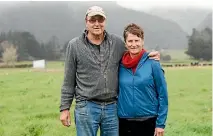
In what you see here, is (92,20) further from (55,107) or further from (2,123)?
(55,107)

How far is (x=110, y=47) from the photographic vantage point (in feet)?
16.6

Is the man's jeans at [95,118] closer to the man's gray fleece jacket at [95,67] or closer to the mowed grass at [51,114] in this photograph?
the man's gray fleece jacket at [95,67]

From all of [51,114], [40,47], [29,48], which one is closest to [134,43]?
[51,114]

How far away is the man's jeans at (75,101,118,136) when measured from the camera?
5055 millimetres

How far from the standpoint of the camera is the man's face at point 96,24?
4.98 m

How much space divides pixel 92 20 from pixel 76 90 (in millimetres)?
897

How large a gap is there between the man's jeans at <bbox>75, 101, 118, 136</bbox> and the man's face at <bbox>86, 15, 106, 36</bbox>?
859mm

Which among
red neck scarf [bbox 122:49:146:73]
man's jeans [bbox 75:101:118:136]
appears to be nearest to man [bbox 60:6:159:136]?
man's jeans [bbox 75:101:118:136]

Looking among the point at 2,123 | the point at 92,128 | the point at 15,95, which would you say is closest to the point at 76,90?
the point at 92,128

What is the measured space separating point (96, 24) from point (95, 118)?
1133 millimetres

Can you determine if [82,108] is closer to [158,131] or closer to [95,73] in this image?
[95,73]

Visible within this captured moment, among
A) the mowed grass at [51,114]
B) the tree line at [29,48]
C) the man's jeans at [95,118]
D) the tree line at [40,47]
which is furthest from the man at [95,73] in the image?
the tree line at [29,48]

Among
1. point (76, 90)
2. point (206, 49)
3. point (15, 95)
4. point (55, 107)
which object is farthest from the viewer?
point (206, 49)

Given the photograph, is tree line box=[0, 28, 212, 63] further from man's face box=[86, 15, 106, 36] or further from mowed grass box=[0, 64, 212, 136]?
man's face box=[86, 15, 106, 36]
